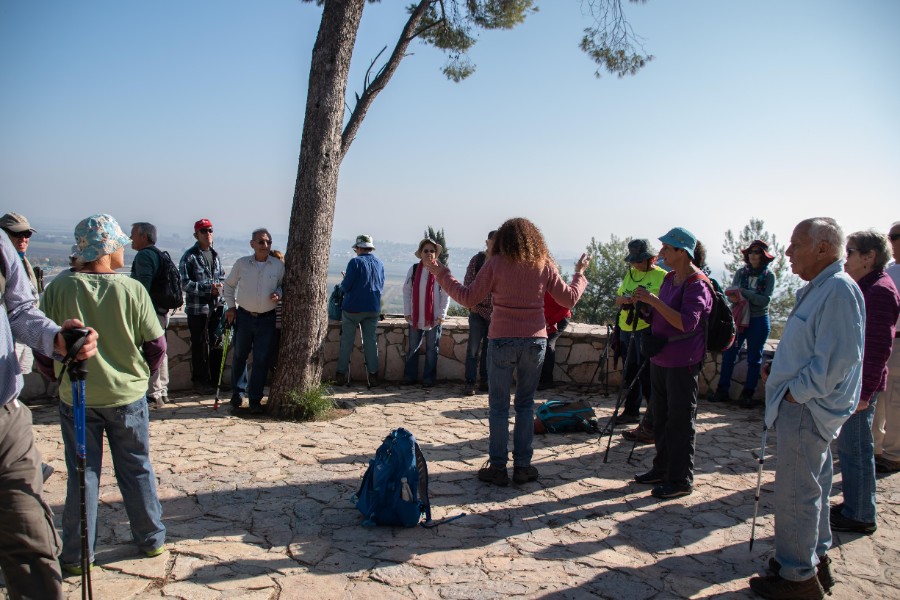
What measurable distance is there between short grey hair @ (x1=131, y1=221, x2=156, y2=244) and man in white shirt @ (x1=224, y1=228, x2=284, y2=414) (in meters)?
0.81

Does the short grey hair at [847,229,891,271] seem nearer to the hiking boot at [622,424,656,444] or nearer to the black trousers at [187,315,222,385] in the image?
the hiking boot at [622,424,656,444]

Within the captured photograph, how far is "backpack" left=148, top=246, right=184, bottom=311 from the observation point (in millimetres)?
6121

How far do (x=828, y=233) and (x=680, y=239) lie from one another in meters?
1.21

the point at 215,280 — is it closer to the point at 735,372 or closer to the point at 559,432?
the point at 559,432

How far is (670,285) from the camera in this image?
4.54m

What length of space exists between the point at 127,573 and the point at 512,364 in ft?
8.61

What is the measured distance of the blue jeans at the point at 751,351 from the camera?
7.15 metres

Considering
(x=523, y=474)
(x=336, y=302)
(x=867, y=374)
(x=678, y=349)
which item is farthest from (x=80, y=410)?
(x=336, y=302)

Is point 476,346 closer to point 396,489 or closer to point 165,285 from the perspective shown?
point 165,285

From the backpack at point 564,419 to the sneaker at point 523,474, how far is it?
1339 mm

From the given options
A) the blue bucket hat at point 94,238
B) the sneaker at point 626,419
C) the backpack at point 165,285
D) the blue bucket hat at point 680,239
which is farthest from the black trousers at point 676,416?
the backpack at point 165,285

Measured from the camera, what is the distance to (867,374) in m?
3.67

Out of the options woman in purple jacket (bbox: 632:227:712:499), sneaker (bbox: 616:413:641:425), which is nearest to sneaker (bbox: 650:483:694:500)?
woman in purple jacket (bbox: 632:227:712:499)

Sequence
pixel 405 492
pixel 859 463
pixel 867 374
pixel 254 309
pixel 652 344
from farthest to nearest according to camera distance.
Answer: pixel 254 309 < pixel 652 344 < pixel 859 463 < pixel 405 492 < pixel 867 374
